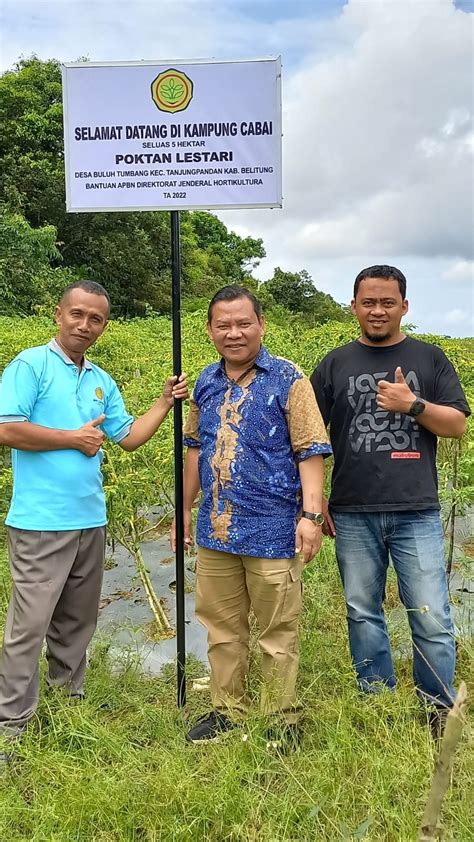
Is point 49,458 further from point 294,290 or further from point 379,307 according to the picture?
point 294,290

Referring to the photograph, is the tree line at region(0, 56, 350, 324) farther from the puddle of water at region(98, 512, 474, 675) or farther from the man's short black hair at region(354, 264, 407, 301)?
the man's short black hair at region(354, 264, 407, 301)

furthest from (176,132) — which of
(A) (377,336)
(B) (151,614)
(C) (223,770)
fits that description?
(B) (151,614)

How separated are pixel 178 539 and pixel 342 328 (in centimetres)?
260

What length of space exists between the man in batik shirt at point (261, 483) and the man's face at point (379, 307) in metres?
0.31

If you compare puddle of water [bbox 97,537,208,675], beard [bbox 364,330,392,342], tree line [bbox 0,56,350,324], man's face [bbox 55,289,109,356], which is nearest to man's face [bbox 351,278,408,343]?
beard [bbox 364,330,392,342]

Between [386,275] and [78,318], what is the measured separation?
3.76 feet

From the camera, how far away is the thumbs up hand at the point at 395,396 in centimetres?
238

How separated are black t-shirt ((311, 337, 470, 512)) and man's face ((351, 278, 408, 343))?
3.2 inches

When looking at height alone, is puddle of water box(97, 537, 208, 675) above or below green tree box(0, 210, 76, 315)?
below

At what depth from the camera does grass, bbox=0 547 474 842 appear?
212 centimetres

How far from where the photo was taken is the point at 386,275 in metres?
2.55

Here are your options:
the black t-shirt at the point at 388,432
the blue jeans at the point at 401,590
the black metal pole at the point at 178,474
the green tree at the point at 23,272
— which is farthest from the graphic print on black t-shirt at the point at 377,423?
the green tree at the point at 23,272

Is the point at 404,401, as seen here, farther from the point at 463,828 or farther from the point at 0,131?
the point at 0,131

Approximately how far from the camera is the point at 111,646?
3.50 metres
